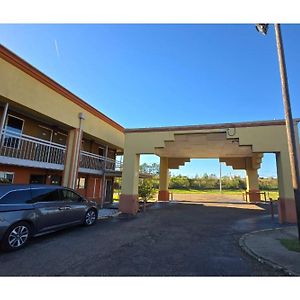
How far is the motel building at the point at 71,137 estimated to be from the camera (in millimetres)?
9945

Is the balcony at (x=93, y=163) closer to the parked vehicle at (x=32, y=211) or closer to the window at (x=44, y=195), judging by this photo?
the parked vehicle at (x=32, y=211)

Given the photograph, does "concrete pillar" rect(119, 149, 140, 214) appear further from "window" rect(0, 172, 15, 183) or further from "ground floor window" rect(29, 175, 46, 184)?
"window" rect(0, 172, 15, 183)

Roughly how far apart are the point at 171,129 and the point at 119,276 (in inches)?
375

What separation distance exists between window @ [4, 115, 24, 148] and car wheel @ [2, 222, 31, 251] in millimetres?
5021

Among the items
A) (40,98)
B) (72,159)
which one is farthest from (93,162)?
(40,98)

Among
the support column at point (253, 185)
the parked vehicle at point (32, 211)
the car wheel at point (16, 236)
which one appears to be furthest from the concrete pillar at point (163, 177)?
the car wheel at point (16, 236)

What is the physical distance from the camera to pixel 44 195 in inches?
297

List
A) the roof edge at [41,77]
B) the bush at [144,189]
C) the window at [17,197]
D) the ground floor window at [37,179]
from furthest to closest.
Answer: the bush at [144,189], the ground floor window at [37,179], the roof edge at [41,77], the window at [17,197]

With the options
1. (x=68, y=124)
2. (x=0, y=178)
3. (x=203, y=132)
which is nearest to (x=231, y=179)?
(x=203, y=132)

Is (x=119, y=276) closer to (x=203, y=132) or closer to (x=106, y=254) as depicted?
(x=106, y=254)

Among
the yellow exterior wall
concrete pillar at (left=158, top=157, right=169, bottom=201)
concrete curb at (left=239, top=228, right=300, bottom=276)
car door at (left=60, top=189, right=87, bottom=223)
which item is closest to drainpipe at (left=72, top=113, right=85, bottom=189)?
the yellow exterior wall

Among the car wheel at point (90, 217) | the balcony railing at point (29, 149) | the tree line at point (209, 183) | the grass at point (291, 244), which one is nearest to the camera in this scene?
the grass at point (291, 244)

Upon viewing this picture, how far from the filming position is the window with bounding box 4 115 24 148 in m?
10.3

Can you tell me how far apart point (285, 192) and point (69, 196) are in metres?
9.71
